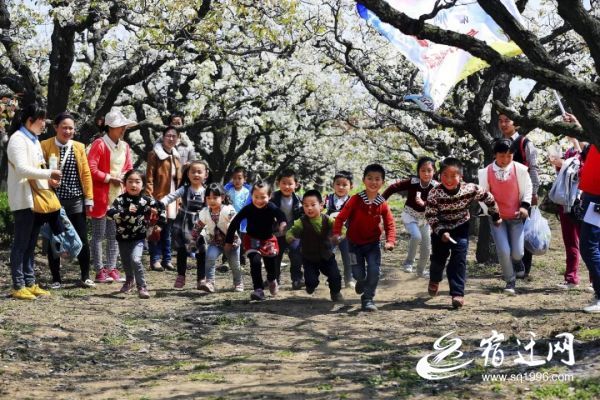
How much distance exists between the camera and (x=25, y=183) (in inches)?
352

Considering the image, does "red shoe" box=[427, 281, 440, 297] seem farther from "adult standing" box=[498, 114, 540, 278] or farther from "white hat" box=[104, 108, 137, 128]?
"white hat" box=[104, 108, 137, 128]

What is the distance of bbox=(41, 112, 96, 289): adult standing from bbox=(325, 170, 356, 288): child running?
292cm

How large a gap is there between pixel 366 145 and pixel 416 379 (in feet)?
53.8

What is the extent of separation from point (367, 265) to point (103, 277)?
3513 mm

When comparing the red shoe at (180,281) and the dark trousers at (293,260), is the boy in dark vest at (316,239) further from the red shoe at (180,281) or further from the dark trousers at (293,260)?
the red shoe at (180,281)

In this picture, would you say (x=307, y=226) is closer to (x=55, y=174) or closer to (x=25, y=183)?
(x=55, y=174)

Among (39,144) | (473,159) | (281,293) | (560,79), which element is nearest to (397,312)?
(281,293)

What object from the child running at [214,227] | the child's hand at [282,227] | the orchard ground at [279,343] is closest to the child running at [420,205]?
the orchard ground at [279,343]

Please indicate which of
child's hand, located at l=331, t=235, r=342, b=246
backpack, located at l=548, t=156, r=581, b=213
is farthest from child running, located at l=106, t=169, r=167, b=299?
backpack, located at l=548, t=156, r=581, b=213

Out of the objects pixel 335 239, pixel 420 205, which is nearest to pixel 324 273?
pixel 335 239

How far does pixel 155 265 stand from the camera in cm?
1230

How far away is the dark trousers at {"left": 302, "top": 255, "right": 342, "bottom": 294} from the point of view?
9469 mm

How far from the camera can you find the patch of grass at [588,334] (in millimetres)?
6560

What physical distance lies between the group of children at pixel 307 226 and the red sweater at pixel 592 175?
119 centimetres
